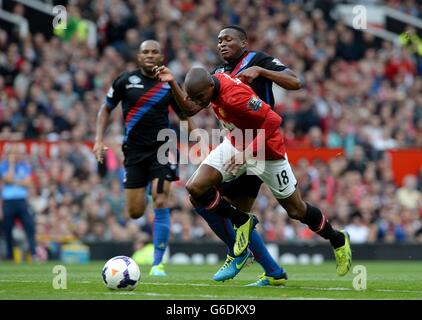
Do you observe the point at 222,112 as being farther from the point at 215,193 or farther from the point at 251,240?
the point at 251,240

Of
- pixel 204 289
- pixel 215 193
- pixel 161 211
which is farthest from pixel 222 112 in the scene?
pixel 161 211

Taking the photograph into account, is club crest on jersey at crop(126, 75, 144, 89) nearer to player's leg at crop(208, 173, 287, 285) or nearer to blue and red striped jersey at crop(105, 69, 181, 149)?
blue and red striped jersey at crop(105, 69, 181, 149)

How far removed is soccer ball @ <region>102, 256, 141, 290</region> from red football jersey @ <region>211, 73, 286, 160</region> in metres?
1.56

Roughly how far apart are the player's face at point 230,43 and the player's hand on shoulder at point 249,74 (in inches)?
17.8

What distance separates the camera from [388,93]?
23656 mm

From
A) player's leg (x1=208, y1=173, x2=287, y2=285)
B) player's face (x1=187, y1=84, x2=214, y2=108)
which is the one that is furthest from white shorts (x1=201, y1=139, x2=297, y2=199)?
player's face (x1=187, y1=84, x2=214, y2=108)

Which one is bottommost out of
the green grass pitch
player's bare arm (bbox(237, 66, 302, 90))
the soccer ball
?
the green grass pitch

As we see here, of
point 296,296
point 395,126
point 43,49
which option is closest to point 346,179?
point 395,126

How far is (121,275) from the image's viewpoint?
9.38 meters

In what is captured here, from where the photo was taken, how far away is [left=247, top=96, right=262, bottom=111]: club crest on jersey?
9.63m

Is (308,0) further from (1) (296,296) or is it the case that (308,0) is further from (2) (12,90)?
(1) (296,296)

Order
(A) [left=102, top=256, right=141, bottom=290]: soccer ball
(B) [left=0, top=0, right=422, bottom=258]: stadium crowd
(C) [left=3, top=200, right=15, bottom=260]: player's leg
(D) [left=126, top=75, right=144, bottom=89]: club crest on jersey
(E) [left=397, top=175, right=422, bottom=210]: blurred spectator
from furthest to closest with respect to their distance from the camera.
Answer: (E) [left=397, top=175, right=422, bottom=210]: blurred spectator, (B) [left=0, top=0, right=422, bottom=258]: stadium crowd, (C) [left=3, top=200, right=15, bottom=260]: player's leg, (D) [left=126, top=75, right=144, bottom=89]: club crest on jersey, (A) [left=102, top=256, right=141, bottom=290]: soccer ball

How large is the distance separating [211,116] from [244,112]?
454 inches
